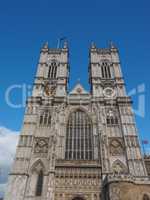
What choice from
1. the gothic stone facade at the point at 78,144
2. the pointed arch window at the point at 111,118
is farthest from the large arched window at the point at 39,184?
the pointed arch window at the point at 111,118

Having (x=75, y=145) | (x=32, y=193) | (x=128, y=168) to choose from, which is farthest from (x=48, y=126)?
(x=128, y=168)

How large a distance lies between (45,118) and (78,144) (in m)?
6.21

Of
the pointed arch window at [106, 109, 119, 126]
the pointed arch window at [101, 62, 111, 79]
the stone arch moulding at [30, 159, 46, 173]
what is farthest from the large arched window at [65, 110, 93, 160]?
the pointed arch window at [101, 62, 111, 79]

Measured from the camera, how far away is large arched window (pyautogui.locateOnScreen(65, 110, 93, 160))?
24.1 metres

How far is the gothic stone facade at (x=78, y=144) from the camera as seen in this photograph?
20.3 m

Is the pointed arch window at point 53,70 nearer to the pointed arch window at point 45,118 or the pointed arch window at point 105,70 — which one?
the pointed arch window at point 45,118

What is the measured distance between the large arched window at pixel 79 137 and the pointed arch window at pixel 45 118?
287 cm

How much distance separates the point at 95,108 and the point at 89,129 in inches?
138

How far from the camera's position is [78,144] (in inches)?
986

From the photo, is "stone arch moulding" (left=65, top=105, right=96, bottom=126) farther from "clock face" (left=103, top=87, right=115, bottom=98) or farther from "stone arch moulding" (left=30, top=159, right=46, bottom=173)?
"stone arch moulding" (left=30, top=159, right=46, bottom=173)

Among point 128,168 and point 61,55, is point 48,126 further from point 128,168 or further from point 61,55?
point 61,55

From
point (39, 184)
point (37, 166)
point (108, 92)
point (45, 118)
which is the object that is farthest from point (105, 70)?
point (39, 184)

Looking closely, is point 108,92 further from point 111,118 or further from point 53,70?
point 53,70

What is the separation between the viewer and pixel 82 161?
73.9 ft
